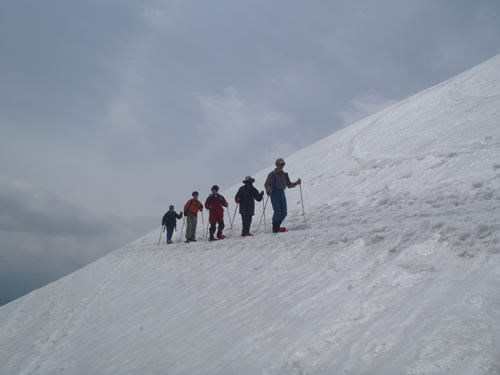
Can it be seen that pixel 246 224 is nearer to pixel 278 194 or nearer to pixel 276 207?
pixel 276 207

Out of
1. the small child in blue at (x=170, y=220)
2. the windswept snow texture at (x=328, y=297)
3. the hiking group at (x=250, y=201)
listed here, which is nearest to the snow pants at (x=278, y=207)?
the hiking group at (x=250, y=201)

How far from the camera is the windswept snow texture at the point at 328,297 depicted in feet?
9.41

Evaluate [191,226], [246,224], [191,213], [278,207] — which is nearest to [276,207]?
[278,207]

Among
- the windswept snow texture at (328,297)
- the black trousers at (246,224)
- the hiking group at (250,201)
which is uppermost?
the hiking group at (250,201)

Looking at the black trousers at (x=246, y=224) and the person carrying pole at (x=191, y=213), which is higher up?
the person carrying pole at (x=191, y=213)

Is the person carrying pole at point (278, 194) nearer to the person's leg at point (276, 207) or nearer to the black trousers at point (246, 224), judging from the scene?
the person's leg at point (276, 207)

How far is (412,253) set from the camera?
4.20m

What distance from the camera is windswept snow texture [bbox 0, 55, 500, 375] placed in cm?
287

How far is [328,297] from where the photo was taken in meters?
3.97

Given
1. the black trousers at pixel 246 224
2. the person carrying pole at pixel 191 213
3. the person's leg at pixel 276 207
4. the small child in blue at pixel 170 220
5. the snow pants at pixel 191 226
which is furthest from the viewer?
the small child in blue at pixel 170 220

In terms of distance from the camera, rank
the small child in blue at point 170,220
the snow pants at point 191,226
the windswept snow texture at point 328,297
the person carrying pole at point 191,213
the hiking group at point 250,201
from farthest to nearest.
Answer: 1. the small child in blue at point 170,220
2. the snow pants at point 191,226
3. the person carrying pole at point 191,213
4. the hiking group at point 250,201
5. the windswept snow texture at point 328,297

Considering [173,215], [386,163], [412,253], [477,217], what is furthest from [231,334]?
[173,215]

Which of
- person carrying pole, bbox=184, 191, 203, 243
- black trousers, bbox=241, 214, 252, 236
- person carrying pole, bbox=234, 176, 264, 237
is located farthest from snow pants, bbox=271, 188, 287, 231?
person carrying pole, bbox=184, 191, 203, 243

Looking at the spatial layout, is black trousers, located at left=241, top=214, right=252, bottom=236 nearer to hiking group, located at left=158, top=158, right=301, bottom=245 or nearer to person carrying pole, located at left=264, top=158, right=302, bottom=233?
hiking group, located at left=158, top=158, right=301, bottom=245
